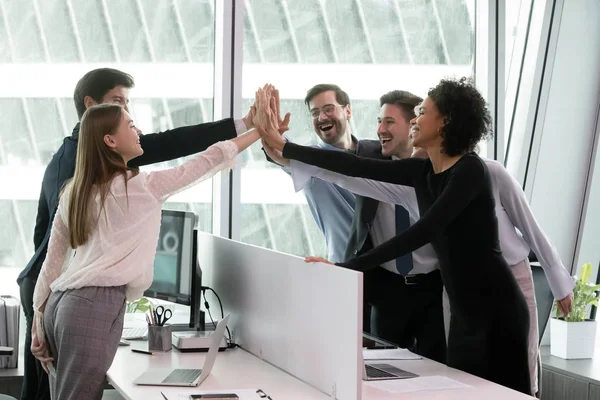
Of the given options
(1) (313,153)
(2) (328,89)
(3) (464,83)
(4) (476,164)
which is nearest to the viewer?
(4) (476,164)

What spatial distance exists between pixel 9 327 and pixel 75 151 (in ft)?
4.04

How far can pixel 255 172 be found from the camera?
4.75 m

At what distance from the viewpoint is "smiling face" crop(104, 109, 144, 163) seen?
8.86 ft

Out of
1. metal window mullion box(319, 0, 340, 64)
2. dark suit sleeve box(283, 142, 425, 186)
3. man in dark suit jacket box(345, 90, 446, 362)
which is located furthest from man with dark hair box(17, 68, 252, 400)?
metal window mullion box(319, 0, 340, 64)

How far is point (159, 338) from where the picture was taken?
312 centimetres

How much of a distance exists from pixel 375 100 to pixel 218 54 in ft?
3.31

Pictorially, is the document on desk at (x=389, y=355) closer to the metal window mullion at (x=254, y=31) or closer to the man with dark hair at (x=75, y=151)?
the man with dark hair at (x=75, y=151)

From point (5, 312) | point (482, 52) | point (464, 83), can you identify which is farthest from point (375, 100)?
point (5, 312)

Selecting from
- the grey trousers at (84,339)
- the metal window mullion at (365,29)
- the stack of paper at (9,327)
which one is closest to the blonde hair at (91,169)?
the grey trousers at (84,339)

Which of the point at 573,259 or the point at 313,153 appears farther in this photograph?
the point at 573,259

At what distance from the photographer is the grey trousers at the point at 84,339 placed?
2.52 m

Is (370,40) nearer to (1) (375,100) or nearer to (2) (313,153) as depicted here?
(1) (375,100)

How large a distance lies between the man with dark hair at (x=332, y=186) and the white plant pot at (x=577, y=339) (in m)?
1.54

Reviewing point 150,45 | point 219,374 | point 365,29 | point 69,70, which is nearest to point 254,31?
point 150,45
